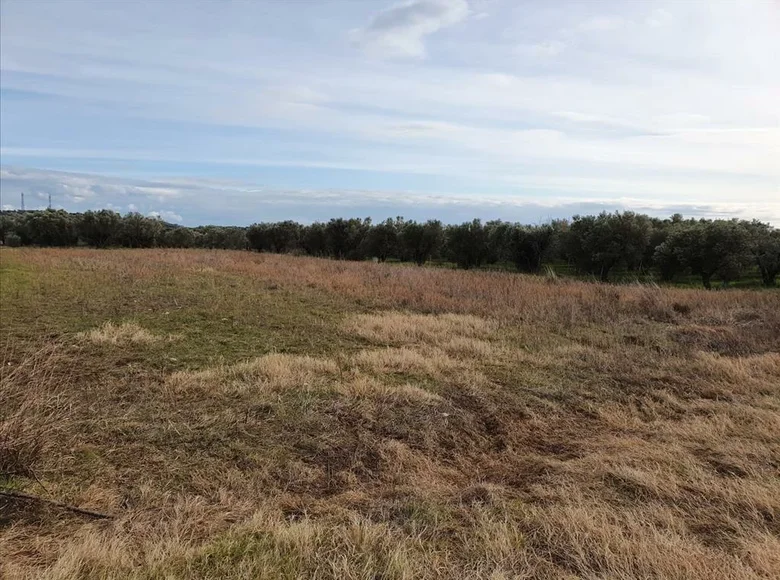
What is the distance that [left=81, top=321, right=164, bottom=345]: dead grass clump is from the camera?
828 cm

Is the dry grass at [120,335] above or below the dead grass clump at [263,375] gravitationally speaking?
above

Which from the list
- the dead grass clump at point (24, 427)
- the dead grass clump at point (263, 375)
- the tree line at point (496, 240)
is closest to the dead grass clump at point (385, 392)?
the dead grass clump at point (263, 375)

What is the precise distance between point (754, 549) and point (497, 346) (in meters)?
6.43

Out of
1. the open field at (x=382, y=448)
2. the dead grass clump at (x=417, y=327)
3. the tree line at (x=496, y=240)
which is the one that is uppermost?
the tree line at (x=496, y=240)

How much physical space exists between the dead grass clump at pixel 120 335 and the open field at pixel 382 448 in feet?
0.15

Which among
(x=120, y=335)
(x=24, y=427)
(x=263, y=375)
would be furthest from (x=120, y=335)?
(x=24, y=427)

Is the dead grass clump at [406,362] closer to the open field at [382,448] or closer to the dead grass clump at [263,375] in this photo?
the open field at [382,448]

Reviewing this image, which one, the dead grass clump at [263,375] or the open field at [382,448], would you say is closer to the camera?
the open field at [382,448]

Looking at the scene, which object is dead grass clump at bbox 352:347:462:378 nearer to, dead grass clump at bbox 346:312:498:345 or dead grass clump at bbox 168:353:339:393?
dead grass clump at bbox 168:353:339:393

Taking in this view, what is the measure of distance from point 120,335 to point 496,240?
119ft

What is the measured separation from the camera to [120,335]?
856 centimetres

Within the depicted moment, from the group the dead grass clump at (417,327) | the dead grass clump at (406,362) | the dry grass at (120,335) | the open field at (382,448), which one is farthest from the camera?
the dead grass clump at (417,327)

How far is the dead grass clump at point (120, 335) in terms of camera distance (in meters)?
8.28

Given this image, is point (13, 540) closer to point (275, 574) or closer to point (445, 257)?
point (275, 574)
